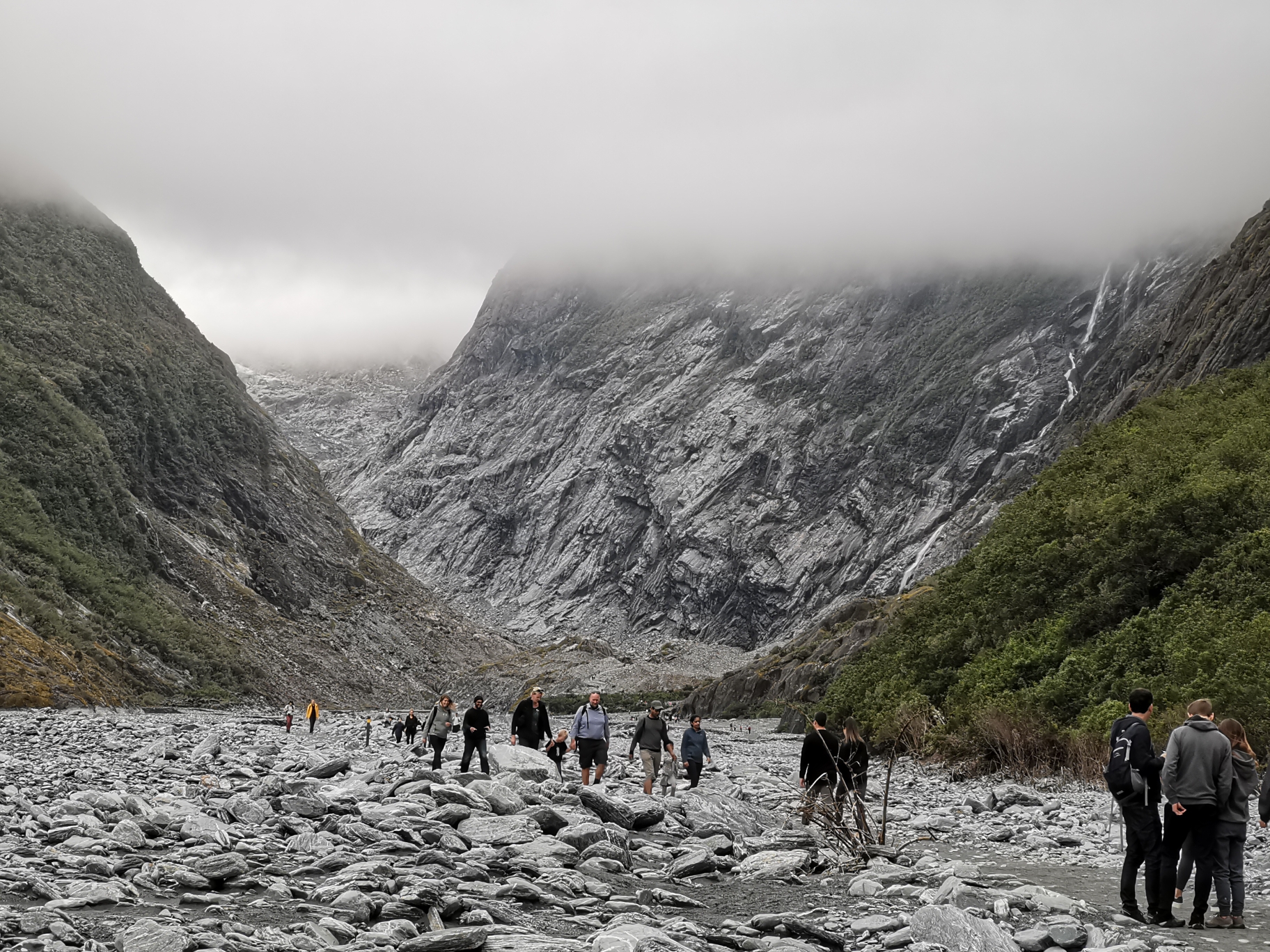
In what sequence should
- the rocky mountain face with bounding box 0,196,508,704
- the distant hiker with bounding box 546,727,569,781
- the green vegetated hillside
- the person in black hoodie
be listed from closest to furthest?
the person in black hoodie
the green vegetated hillside
the distant hiker with bounding box 546,727,569,781
the rocky mountain face with bounding box 0,196,508,704

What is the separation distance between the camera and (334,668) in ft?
339

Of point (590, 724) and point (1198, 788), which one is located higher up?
point (1198, 788)

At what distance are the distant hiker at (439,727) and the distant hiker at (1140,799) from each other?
16607mm

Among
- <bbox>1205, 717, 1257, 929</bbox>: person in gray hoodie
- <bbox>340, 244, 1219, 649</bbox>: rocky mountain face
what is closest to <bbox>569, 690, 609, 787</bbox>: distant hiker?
<bbox>1205, 717, 1257, 929</bbox>: person in gray hoodie

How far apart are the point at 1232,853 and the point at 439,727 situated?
18.2m

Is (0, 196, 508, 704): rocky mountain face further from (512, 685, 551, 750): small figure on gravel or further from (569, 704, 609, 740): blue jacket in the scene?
(569, 704, 609, 740): blue jacket

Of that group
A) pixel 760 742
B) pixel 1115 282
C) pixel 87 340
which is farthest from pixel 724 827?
pixel 1115 282

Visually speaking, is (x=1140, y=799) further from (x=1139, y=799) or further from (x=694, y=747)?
(x=694, y=747)

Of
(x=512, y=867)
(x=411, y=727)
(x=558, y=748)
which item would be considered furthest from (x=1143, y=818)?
(x=411, y=727)

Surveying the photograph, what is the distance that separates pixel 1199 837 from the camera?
11508mm

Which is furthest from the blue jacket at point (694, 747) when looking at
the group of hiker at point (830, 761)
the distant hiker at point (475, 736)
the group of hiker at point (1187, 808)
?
the group of hiker at point (1187, 808)

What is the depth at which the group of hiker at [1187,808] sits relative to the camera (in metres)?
11.4

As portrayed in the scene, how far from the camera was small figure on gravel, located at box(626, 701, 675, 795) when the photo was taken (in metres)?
23.0

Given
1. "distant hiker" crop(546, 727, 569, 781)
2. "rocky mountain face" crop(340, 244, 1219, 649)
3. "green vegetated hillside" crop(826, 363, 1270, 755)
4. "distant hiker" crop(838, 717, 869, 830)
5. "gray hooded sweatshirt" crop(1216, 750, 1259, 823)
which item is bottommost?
"distant hiker" crop(546, 727, 569, 781)
